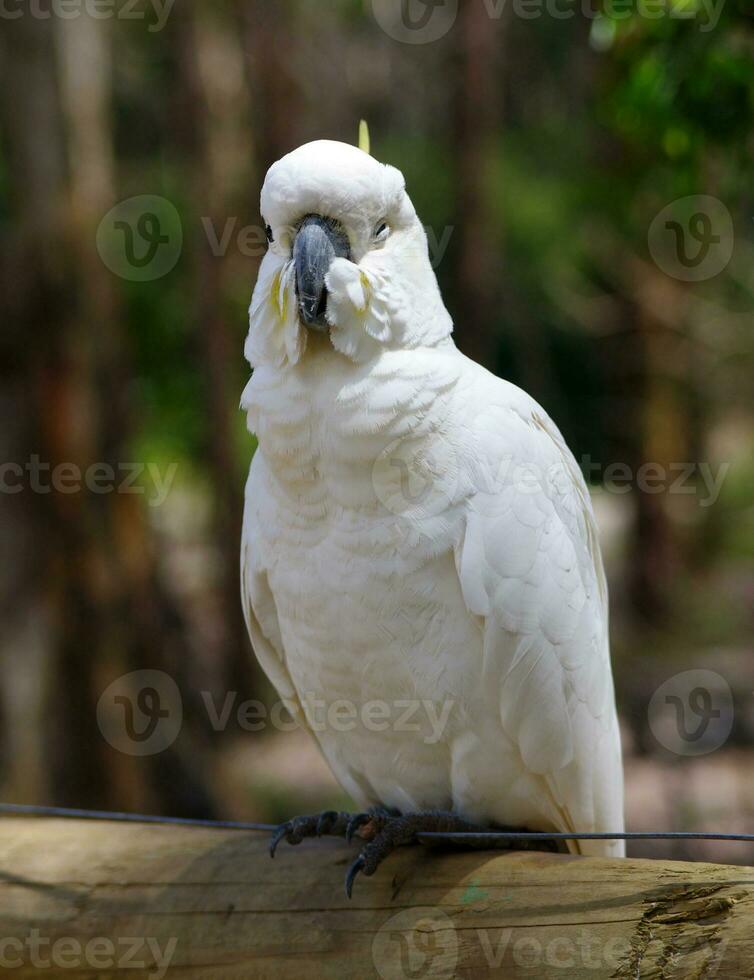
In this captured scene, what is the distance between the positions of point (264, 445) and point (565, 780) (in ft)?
3.20

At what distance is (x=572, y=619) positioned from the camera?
2275 millimetres

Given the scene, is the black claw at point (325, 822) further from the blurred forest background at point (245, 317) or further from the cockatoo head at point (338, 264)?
the blurred forest background at point (245, 317)

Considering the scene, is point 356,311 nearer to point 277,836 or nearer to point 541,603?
point 541,603

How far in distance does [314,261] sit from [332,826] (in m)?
1.25

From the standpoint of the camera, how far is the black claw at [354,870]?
6.81 feet

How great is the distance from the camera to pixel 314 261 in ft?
6.61

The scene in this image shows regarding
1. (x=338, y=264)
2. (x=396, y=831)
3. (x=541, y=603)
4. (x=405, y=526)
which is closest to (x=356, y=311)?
(x=338, y=264)

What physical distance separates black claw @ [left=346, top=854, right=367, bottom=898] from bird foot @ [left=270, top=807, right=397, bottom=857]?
0.11 meters

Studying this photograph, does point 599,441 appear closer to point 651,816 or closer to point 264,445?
point 651,816

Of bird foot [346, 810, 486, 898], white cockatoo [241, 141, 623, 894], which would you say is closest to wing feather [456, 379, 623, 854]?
white cockatoo [241, 141, 623, 894]

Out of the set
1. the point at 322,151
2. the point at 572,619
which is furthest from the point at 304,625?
the point at 322,151

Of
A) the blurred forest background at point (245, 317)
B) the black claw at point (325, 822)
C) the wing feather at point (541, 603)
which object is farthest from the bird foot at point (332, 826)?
the blurred forest background at point (245, 317)

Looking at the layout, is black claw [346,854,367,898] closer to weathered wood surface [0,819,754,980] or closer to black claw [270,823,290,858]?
weathered wood surface [0,819,754,980]

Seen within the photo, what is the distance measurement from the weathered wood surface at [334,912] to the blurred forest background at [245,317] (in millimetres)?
1881
